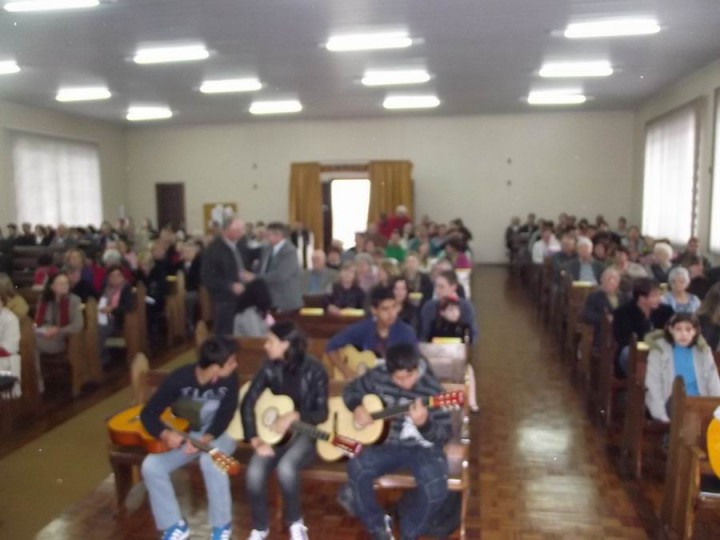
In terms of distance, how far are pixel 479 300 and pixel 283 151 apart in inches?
304

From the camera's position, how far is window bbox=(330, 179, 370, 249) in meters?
16.7

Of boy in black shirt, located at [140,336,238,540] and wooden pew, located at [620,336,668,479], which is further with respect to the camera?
wooden pew, located at [620,336,668,479]

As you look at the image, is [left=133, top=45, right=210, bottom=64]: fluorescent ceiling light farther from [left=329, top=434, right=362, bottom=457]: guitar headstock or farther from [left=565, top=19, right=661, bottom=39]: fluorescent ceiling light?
[left=329, top=434, right=362, bottom=457]: guitar headstock

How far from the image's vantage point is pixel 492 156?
16.1 metres

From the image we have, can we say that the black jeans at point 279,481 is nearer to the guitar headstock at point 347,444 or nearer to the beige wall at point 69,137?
the guitar headstock at point 347,444

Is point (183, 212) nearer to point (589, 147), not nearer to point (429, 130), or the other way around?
point (429, 130)

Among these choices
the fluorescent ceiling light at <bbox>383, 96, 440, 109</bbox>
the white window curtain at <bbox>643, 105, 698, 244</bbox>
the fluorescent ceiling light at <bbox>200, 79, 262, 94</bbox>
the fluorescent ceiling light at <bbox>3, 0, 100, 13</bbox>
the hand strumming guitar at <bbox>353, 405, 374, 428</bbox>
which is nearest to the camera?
the hand strumming guitar at <bbox>353, 405, 374, 428</bbox>

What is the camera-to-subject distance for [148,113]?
14.9m

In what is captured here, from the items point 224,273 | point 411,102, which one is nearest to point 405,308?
point 224,273

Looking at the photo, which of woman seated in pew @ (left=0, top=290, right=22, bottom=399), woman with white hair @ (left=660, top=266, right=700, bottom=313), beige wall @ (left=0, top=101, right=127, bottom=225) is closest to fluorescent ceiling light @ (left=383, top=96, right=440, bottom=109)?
beige wall @ (left=0, top=101, right=127, bottom=225)

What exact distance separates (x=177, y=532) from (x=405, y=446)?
125 centimetres

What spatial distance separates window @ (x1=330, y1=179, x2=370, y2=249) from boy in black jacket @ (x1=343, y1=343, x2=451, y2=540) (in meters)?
13.2

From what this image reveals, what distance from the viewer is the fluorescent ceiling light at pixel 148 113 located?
1431 centimetres

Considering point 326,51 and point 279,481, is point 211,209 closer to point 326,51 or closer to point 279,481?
point 326,51
